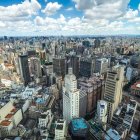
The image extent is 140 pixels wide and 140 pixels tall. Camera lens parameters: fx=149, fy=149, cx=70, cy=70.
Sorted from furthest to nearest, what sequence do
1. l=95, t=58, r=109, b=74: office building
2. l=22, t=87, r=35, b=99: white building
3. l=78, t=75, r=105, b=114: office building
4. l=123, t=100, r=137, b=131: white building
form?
1. l=95, t=58, r=109, b=74: office building
2. l=22, t=87, r=35, b=99: white building
3. l=78, t=75, r=105, b=114: office building
4. l=123, t=100, r=137, b=131: white building

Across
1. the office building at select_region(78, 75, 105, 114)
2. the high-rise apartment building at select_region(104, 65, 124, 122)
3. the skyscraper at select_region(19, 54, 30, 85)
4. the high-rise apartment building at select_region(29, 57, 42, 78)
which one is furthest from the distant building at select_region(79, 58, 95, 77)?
the high-rise apartment building at select_region(104, 65, 124, 122)

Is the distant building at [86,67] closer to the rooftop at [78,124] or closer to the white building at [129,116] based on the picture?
the white building at [129,116]

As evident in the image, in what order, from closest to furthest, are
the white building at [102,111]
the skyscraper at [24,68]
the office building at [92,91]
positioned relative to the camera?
the white building at [102,111], the office building at [92,91], the skyscraper at [24,68]

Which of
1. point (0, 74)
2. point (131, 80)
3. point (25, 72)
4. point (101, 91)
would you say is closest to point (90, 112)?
point (101, 91)

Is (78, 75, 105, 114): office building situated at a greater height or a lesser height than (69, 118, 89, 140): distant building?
greater

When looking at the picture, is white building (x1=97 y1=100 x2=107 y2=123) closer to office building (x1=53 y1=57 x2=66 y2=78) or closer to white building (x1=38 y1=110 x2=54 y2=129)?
white building (x1=38 y1=110 x2=54 y2=129)

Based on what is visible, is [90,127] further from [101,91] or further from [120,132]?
[101,91]

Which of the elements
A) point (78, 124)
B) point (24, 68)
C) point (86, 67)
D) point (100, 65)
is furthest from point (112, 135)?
point (24, 68)

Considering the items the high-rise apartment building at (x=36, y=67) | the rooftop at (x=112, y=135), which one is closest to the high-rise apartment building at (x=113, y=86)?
the rooftop at (x=112, y=135)
